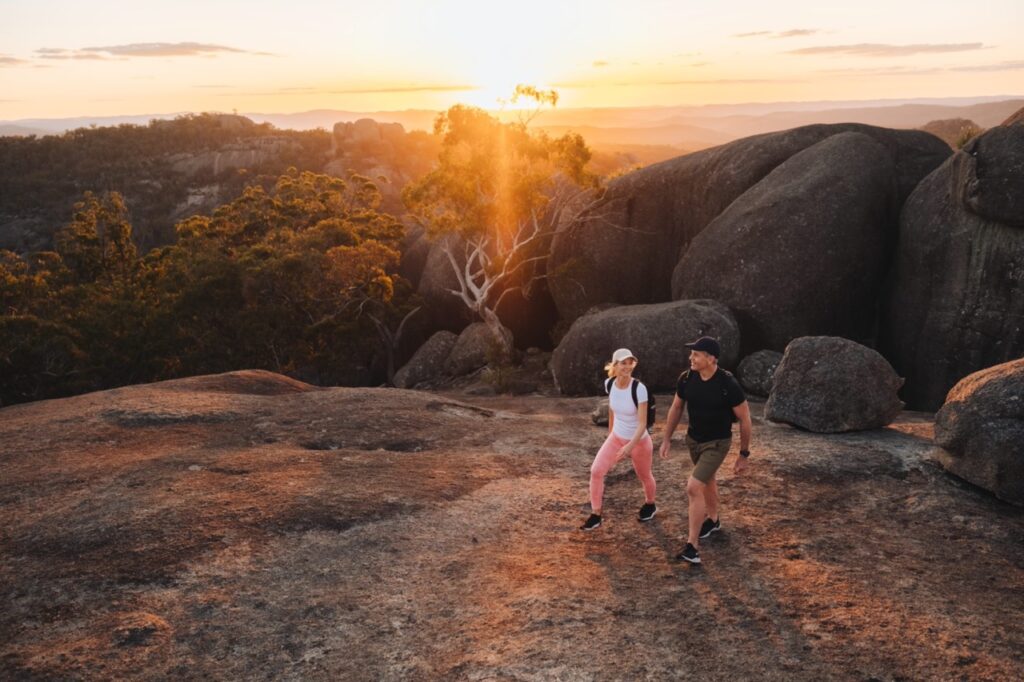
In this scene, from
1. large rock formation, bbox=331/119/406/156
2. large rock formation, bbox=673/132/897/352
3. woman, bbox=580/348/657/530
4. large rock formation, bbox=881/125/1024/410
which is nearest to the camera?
woman, bbox=580/348/657/530

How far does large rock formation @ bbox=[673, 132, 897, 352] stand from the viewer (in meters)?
22.6

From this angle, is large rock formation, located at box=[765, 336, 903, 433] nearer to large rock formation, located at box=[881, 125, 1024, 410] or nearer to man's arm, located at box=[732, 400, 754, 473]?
man's arm, located at box=[732, 400, 754, 473]

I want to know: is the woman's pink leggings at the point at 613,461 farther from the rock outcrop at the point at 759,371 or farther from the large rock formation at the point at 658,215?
the large rock formation at the point at 658,215

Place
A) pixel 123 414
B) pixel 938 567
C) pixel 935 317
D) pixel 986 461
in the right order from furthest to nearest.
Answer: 1. pixel 935 317
2. pixel 123 414
3. pixel 986 461
4. pixel 938 567

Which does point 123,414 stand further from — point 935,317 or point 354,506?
point 935,317

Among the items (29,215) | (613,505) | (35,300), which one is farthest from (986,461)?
(29,215)

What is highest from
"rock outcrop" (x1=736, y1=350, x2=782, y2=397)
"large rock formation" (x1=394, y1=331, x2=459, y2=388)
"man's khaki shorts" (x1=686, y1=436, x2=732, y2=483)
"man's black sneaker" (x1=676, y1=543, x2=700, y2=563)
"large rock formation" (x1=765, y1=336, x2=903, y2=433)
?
"man's khaki shorts" (x1=686, y1=436, x2=732, y2=483)

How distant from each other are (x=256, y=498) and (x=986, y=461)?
10.5 metres

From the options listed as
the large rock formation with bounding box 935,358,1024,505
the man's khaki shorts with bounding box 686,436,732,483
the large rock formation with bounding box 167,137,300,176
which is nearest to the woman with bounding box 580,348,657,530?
the man's khaki shorts with bounding box 686,436,732,483

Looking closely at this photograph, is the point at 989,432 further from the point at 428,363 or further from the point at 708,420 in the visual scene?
the point at 428,363

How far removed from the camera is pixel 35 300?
3369 centimetres

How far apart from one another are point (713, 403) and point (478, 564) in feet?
11.4

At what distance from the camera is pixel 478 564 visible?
915 cm

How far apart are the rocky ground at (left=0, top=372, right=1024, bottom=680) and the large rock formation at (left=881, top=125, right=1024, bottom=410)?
6.73 m
